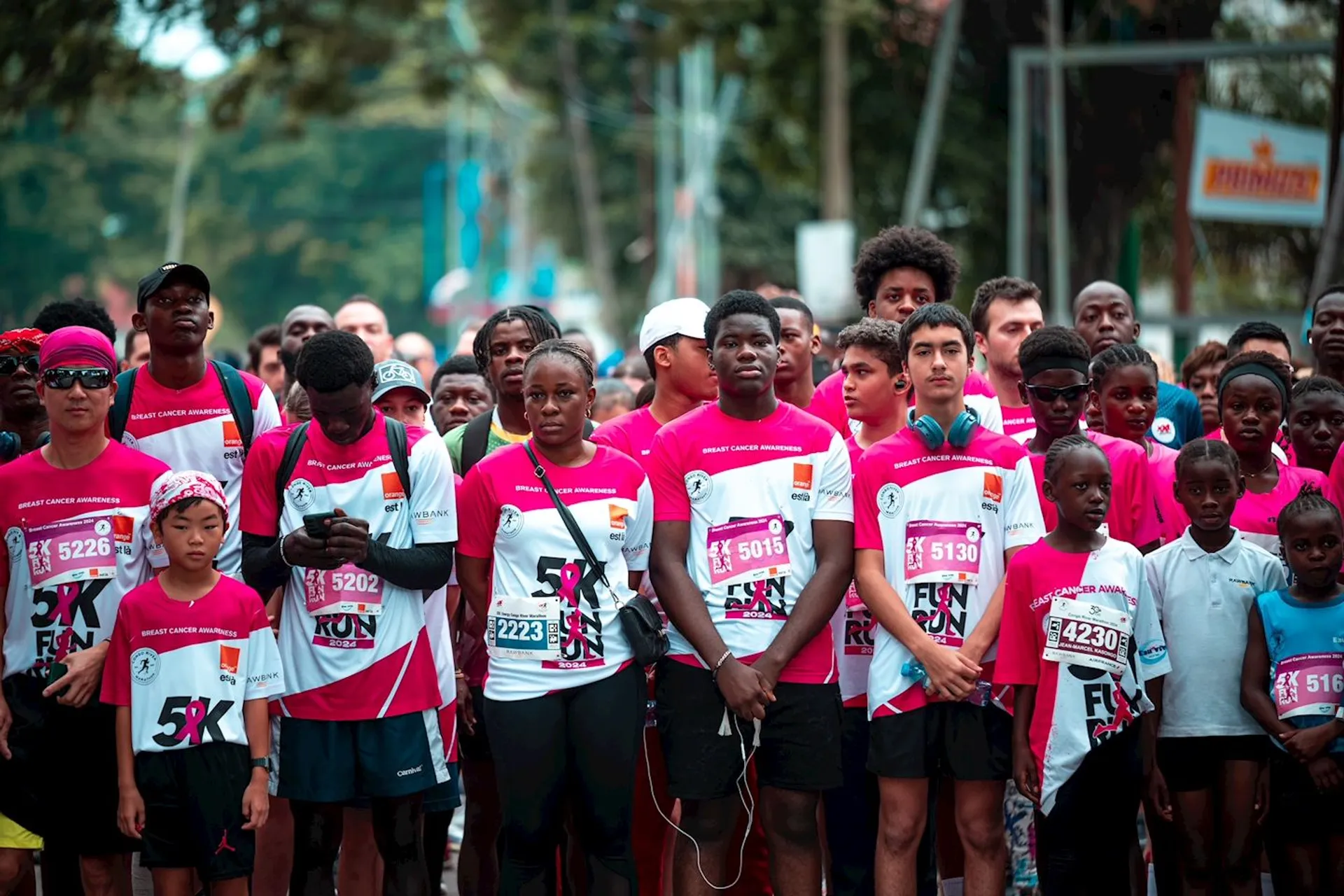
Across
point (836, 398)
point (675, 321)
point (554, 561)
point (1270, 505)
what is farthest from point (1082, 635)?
point (675, 321)

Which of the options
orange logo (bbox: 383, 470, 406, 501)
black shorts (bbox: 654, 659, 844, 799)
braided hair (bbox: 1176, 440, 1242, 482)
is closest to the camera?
black shorts (bbox: 654, 659, 844, 799)

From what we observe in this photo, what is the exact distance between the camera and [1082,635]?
604 cm

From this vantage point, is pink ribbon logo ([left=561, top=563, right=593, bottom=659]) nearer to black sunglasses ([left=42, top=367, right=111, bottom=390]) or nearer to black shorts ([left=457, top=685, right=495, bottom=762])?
black shorts ([left=457, top=685, right=495, bottom=762])

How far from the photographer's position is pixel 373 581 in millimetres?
6180

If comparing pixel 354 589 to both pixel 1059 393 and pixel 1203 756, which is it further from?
pixel 1203 756

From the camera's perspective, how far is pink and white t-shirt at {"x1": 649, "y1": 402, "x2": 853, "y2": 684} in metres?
6.10

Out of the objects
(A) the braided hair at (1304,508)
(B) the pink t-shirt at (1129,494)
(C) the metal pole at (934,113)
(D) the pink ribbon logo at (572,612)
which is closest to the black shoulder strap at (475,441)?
(D) the pink ribbon logo at (572,612)

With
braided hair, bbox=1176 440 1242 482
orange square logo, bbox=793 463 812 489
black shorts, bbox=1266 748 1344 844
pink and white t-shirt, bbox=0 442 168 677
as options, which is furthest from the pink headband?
black shorts, bbox=1266 748 1344 844

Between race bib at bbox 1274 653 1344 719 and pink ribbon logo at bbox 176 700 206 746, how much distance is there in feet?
12.6

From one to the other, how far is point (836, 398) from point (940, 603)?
4.61 ft

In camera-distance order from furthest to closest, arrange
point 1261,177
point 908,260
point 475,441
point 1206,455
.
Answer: point 1261,177 → point 908,260 → point 475,441 → point 1206,455

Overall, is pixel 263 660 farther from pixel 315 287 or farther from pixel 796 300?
pixel 315 287

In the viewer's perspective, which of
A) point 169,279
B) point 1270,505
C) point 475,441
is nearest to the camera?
point 169,279

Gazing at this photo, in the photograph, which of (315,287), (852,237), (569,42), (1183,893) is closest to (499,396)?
(1183,893)
